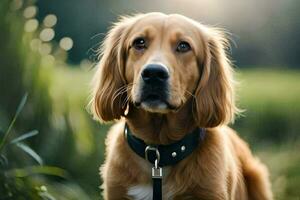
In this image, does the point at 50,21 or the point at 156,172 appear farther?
the point at 50,21

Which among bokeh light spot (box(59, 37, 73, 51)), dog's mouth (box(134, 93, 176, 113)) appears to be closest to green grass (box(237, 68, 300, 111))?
bokeh light spot (box(59, 37, 73, 51))

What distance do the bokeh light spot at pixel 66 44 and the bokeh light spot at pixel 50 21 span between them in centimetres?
14

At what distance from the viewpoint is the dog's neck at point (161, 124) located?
16.0 feet

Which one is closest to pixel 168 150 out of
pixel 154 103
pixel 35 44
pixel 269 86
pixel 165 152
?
pixel 165 152

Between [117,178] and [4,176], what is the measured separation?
0.76 metres

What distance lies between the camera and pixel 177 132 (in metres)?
4.89

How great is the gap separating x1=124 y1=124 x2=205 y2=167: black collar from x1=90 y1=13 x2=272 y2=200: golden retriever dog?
0.04 feet

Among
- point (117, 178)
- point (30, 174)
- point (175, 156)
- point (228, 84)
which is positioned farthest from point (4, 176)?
point (228, 84)

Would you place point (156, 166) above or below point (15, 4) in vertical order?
below

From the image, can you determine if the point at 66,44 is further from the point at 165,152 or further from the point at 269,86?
the point at 165,152

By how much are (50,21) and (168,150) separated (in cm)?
189

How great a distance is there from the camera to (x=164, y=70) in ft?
14.7

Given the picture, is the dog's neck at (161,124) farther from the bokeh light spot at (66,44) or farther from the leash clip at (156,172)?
the bokeh light spot at (66,44)

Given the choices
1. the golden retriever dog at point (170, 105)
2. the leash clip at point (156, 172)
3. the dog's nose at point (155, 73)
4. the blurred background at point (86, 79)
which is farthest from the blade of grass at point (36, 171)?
the dog's nose at point (155, 73)
